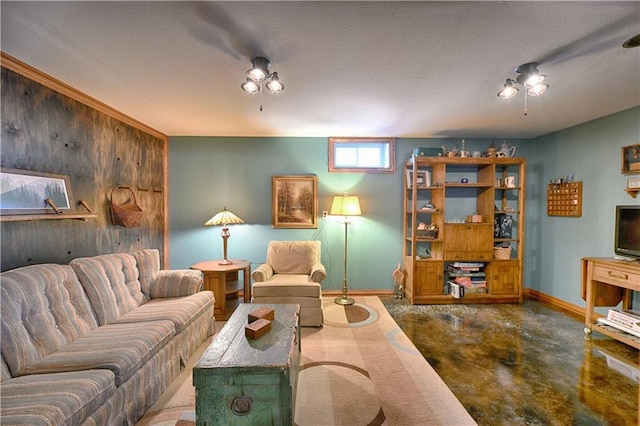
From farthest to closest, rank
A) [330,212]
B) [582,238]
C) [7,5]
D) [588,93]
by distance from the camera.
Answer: [330,212], [582,238], [588,93], [7,5]

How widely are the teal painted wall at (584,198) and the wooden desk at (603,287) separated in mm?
505

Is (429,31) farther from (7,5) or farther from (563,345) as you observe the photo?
(563,345)

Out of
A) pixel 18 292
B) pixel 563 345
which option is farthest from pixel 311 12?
pixel 563 345

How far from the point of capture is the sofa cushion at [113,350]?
1.54 m

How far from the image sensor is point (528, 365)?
232 cm

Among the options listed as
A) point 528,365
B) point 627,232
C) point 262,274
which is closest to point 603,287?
point 627,232

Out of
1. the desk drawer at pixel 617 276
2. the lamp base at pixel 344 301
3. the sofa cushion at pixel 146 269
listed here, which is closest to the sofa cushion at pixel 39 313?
the sofa cushion at pixel 146 269

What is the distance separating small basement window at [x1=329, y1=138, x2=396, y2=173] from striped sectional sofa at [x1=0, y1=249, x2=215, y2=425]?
2.75 meters

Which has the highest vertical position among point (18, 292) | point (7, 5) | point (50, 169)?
point (7, 5)

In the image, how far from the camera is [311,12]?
1452 mm

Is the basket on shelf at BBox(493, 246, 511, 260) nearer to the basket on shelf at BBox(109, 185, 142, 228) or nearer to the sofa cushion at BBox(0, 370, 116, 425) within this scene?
the sofa cushion at BBox(0, 370, 116, 425)

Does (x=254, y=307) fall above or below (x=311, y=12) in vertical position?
below

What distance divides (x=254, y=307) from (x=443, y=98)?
2.63 metres

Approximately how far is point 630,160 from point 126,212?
5666 millimetres
